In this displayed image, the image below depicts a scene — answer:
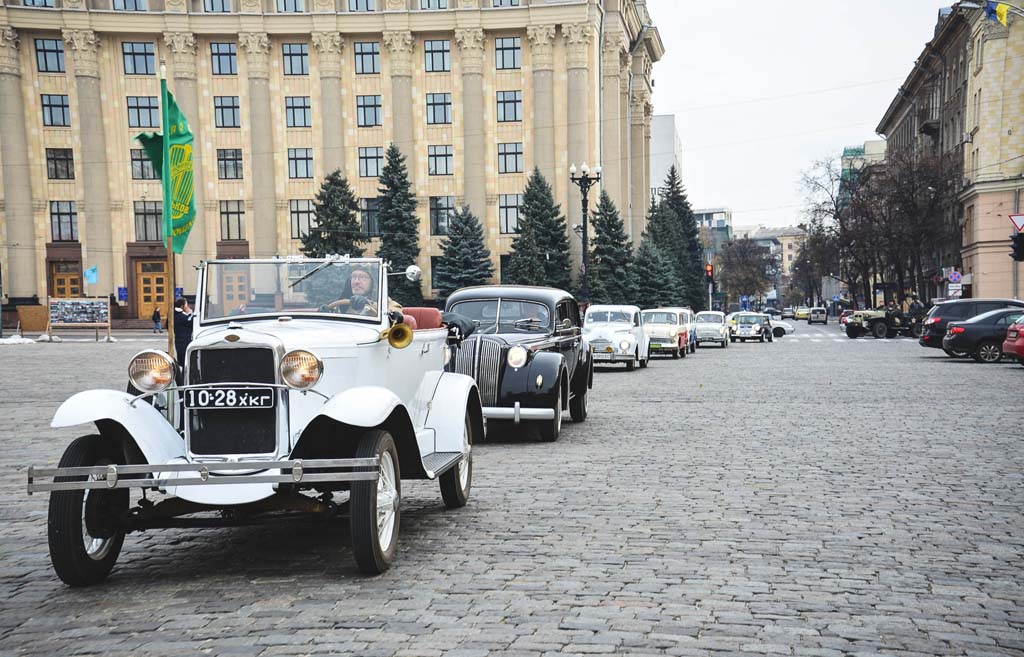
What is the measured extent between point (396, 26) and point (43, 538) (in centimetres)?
6509

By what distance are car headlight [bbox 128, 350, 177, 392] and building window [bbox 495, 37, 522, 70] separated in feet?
217

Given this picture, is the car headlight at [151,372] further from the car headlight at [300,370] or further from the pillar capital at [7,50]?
the pillar capital at [7,50]

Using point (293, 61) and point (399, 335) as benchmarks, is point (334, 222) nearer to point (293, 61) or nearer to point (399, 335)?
point (293, 61)

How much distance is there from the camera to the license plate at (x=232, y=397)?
6164 millimetres

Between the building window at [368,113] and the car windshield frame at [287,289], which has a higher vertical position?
the building window at [368,113]

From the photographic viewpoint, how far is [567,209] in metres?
69.8

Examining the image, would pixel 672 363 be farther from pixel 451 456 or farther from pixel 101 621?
pixel 101 621

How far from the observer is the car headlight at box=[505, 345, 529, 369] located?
512 inches

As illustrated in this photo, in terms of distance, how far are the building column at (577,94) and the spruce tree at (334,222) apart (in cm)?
1455

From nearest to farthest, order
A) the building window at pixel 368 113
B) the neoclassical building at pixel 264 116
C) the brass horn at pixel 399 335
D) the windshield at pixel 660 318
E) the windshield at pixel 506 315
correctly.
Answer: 1. the brass horn at pixel 399 335
2. the windshield at pixel 506 315
3. the windshield at pixel 660 318
4. the neoclassical building at pixel 264 116
5. the building window at pixel 368 113

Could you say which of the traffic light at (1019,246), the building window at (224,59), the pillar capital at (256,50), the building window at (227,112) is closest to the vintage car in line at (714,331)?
the traffic light at (1019,246)

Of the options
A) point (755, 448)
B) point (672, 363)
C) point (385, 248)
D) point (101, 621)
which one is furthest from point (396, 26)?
point (101, 621)

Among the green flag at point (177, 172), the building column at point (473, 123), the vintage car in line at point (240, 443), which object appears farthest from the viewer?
the building column at point (473, 123)

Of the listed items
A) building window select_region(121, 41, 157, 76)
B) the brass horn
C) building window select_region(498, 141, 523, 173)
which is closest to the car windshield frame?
the brass horn
